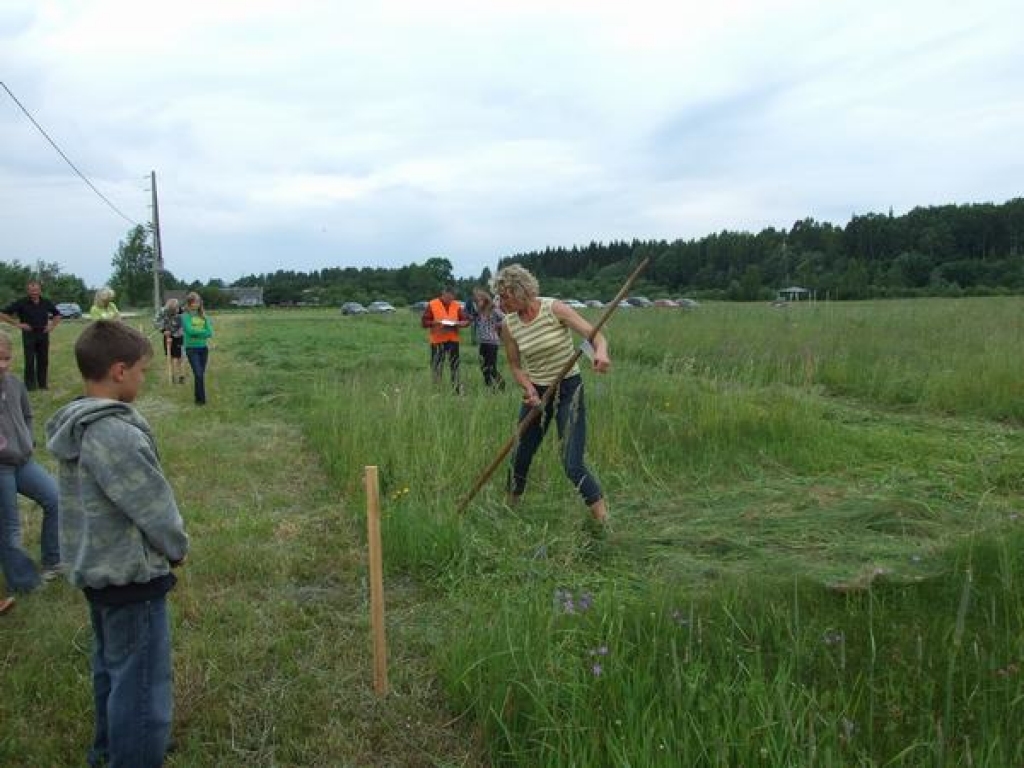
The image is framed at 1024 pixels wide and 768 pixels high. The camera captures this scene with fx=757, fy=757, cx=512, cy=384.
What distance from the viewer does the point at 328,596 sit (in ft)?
12.3

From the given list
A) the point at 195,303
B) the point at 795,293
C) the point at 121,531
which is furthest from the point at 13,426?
the point at 795,293

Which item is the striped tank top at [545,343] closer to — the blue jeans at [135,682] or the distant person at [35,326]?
the blue jeans at [135,682]

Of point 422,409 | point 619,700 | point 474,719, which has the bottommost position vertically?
point 474,719

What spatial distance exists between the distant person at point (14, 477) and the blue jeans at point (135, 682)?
1784mm

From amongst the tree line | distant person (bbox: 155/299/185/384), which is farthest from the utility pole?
distant person (bbox: 155/299/185/384)

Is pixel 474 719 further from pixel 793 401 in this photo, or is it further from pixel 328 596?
pixel 793 401

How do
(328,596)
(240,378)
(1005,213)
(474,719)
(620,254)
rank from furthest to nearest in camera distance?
(620,254) < (1005,213) < (240,378) < (328,596) < (474,719)

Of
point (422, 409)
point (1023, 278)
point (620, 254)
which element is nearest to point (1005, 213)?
point (1023, 278)

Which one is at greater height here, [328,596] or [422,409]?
[422,409]

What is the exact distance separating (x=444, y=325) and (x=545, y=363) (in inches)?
207

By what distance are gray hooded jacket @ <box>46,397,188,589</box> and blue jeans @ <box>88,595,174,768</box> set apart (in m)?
0.13

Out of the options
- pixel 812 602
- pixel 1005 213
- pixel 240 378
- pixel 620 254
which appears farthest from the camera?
pixel 620 254

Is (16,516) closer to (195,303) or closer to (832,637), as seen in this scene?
(832,637)

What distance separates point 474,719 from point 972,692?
163cm
